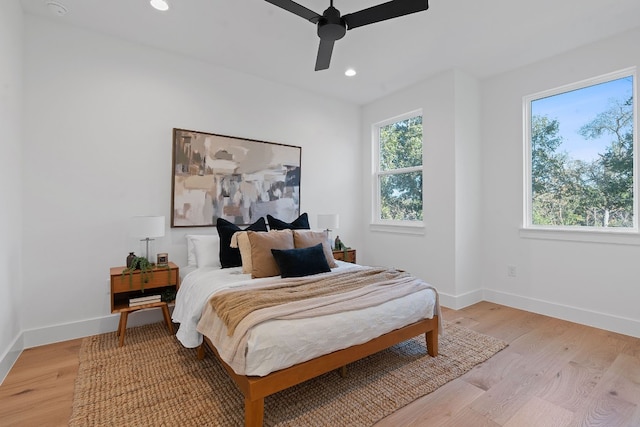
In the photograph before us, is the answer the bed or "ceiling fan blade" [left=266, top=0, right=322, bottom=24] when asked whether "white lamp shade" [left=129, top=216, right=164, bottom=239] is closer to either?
the bed

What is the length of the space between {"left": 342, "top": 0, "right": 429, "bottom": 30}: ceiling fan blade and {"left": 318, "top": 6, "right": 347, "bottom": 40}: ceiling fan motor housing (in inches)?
2.7

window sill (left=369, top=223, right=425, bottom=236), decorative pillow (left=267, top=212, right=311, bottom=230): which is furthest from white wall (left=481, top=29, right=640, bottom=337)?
decorative pillow (left=267, top=212, right=311, bottom=230)

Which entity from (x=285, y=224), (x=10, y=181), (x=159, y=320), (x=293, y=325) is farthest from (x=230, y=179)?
(x=293, y=325)

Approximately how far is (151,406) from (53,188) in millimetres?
2134

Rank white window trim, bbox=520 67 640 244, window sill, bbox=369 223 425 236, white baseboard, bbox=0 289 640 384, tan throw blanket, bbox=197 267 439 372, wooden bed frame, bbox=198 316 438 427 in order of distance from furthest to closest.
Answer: window sill, bbox=369 223 425 236 → white window trim, bbox=520 67 640 244 → white baseboard, bbox=0 289 640 384 → tan throw blanket, bbox=197 267 439 372 → wooden bed frame, bbox=198 316 438 427

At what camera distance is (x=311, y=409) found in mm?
1804

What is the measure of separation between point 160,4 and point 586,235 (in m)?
4.49

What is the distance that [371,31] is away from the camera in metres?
2.83

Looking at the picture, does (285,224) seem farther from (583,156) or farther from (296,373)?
(583,156)

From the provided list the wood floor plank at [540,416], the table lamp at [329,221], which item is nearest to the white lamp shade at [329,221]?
the table lamp at [329,221]

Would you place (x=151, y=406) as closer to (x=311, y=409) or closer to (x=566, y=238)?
(x=311, y=409)

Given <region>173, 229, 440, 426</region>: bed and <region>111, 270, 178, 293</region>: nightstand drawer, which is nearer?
<region>173, 229, 440, 426</region>: bed

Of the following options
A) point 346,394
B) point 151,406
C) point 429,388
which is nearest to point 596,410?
point 429,388

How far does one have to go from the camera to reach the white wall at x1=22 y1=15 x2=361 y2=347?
8.72ft
